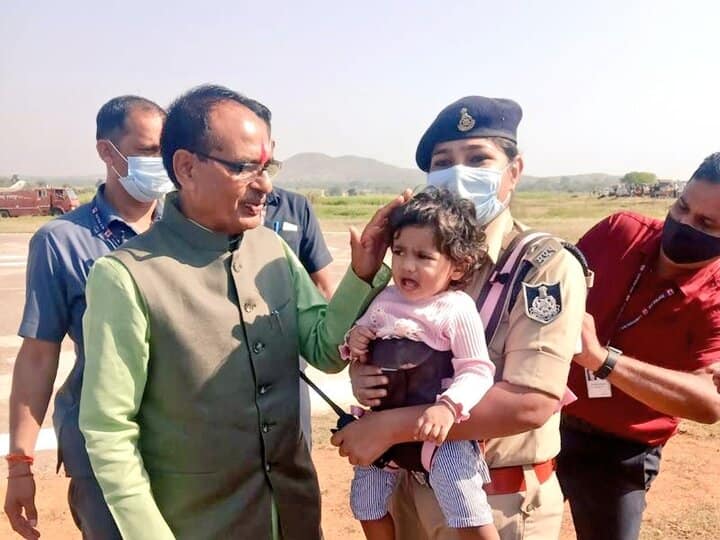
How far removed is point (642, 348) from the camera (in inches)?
122

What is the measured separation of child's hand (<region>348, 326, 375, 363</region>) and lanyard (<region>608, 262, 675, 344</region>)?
4.87ft

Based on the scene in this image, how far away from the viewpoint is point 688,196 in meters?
3.09

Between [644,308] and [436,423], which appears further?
[644,308]

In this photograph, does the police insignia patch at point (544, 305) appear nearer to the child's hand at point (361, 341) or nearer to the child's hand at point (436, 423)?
the child's hand at point (436, 423)

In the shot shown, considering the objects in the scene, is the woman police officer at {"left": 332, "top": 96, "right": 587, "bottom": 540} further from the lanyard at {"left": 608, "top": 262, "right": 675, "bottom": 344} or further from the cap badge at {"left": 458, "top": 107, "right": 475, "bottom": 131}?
the lanyard at {"left": 608, "top": 262, "right": 675, "bottom": 344}

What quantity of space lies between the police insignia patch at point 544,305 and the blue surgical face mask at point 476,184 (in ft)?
1.41

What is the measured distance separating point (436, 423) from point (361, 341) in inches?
15.1

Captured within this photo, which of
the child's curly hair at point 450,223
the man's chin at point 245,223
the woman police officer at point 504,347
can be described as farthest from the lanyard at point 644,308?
the man's chin at point 245,223

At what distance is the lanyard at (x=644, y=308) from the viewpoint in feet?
9.93

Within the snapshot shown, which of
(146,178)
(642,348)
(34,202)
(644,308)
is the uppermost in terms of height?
(146,178)

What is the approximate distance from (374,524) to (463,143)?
138 cm

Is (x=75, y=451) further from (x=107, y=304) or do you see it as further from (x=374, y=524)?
(x=374, y=524)

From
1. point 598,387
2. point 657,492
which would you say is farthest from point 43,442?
point 657,492

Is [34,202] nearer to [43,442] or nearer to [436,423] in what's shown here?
[43,442]
